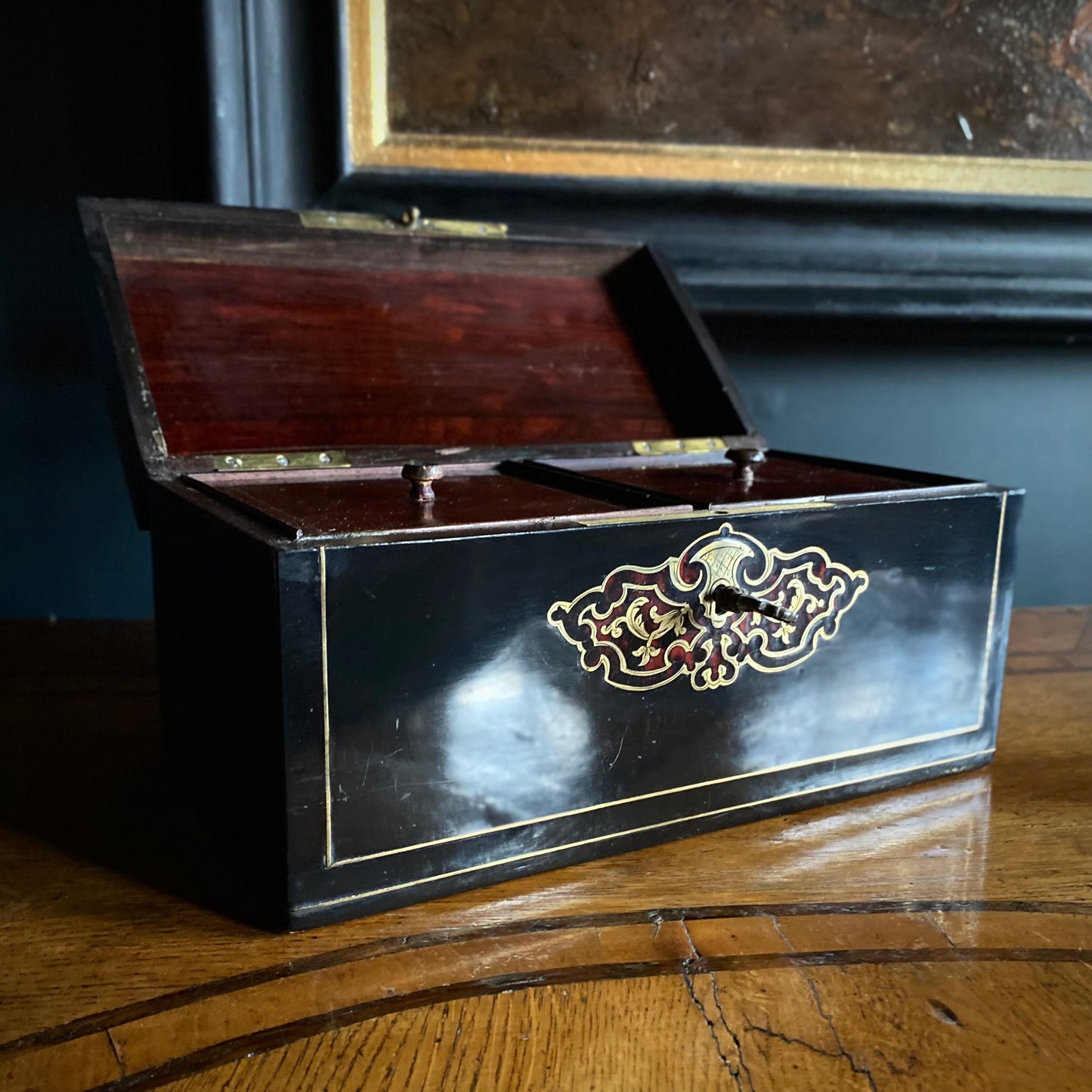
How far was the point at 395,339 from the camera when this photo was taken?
3.55 ft

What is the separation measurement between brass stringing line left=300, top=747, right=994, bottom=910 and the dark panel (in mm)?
795

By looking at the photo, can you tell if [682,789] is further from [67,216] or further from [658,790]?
[67,216]

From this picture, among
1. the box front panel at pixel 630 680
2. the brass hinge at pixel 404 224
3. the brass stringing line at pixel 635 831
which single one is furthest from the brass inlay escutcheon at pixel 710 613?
the brass hinge at pixel 404 224

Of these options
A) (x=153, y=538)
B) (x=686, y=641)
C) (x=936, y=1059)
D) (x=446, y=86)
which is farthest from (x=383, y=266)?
(x=936, y=1059)

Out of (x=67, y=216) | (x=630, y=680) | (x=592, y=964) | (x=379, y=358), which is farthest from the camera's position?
(x=67, y=216)

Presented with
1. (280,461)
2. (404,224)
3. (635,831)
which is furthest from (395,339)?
(635,831)

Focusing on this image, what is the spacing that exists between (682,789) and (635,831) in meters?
0.05

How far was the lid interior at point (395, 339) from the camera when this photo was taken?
98cm

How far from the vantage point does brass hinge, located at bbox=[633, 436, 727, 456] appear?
3.47ft

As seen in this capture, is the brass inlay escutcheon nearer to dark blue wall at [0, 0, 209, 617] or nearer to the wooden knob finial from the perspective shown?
the wooden knob finial

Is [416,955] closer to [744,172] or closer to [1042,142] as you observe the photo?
[744,172]

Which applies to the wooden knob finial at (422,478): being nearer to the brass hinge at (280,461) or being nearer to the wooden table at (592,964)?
the brass hinge at (280,461)

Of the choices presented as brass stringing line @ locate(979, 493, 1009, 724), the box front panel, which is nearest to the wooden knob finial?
the box front panel

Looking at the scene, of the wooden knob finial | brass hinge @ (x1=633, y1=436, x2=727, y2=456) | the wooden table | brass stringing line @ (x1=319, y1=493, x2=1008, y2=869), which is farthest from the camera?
brass hinge @ (x1=633, y1=436, x2=727, y2=456)
